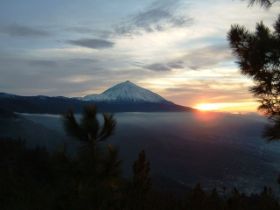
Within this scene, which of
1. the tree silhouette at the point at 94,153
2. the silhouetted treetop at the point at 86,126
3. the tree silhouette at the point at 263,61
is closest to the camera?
the tree silhouette at the point at 263,61

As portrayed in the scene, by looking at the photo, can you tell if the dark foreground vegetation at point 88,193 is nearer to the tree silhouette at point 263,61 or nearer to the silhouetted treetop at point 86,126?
the silhouetted treetop at point 86,126

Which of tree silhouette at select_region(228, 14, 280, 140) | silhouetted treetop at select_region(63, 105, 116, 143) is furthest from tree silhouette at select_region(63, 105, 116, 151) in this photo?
tree silhouette at select_region(228, 14, 280, 140)

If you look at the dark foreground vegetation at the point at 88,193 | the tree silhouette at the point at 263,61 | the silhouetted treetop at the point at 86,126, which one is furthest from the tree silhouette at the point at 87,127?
the tree silhouette at the point at 263,61

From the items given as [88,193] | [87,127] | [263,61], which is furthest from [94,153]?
[263,61]

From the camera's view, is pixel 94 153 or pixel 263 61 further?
pixel 94 153

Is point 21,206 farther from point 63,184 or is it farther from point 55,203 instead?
point 55,203

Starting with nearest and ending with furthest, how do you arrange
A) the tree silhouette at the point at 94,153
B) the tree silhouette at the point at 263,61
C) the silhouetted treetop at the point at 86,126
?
the tree silhouette at the point at 263,61 → the tree silhouette at the point at 94,153 → the silhouetted treetop at the point at 86,126

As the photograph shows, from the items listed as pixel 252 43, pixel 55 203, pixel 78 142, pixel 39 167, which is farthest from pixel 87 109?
pixel 39 167

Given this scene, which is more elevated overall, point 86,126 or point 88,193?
point 86,126

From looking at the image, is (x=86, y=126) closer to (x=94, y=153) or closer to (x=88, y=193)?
(x=94, y=153)
